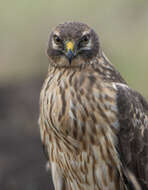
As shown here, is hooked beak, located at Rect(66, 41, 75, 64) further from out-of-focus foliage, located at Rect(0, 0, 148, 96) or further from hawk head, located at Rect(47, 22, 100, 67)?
out-of-focus foliage, located at Rect(0, 0, 148, 96)

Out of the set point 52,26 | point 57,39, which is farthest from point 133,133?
point 52,26

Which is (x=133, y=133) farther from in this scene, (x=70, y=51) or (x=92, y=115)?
(x=70, y=51)

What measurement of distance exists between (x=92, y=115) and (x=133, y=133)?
44cm

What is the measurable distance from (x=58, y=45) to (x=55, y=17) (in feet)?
22.1

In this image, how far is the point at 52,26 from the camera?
13.6 meters

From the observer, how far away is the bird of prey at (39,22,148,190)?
7.27 m

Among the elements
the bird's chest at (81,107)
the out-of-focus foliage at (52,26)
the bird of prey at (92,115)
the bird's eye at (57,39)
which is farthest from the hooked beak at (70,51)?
the out-of-focus foliage at (52,26)

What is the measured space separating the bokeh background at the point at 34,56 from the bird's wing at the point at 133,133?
390 centimetres

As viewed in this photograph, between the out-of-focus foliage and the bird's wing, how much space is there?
5.32 meters

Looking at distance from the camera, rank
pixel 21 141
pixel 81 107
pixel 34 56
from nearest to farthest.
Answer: pixel 81 107 < pixel 21 141 < pixel 34 56

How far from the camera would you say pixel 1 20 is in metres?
14.1

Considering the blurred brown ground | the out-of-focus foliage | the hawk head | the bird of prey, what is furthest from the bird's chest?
the out-of-focus foliage

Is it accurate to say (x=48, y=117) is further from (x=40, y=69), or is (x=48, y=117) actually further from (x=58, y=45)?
(x=40, y=69)

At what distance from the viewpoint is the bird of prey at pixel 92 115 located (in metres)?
7.27
